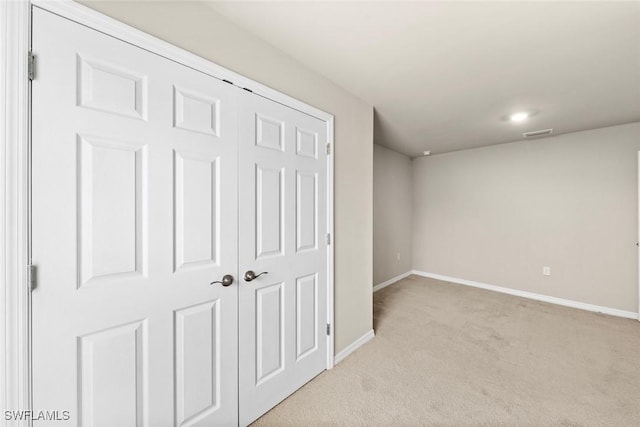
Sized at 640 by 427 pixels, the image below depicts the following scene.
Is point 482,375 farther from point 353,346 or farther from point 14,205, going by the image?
point 14,205

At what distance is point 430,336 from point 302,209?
1.99m

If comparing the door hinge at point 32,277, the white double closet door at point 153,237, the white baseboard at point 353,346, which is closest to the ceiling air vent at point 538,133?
the white baseboard at point 353,346

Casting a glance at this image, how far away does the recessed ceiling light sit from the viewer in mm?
2772

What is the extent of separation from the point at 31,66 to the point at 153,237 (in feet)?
2.41

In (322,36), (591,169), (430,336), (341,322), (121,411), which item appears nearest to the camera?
(121,411)

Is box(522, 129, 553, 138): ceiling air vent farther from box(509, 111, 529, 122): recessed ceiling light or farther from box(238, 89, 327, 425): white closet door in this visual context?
box(238, 89, 327, 425): white closet door

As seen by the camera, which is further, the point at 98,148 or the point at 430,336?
the point at 430,336

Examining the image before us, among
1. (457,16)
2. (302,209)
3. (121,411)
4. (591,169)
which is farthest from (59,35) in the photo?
(591,169)

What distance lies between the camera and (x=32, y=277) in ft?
2.97

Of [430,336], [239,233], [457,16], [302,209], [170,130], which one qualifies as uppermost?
[457,16]

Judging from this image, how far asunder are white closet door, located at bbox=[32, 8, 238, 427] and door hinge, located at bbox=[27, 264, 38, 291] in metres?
0.01

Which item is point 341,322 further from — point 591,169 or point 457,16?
point 591,169

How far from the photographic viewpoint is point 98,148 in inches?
40.2

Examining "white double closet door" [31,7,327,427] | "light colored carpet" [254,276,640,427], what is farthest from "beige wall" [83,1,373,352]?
"light colored carpet" [254,276,640,427]
